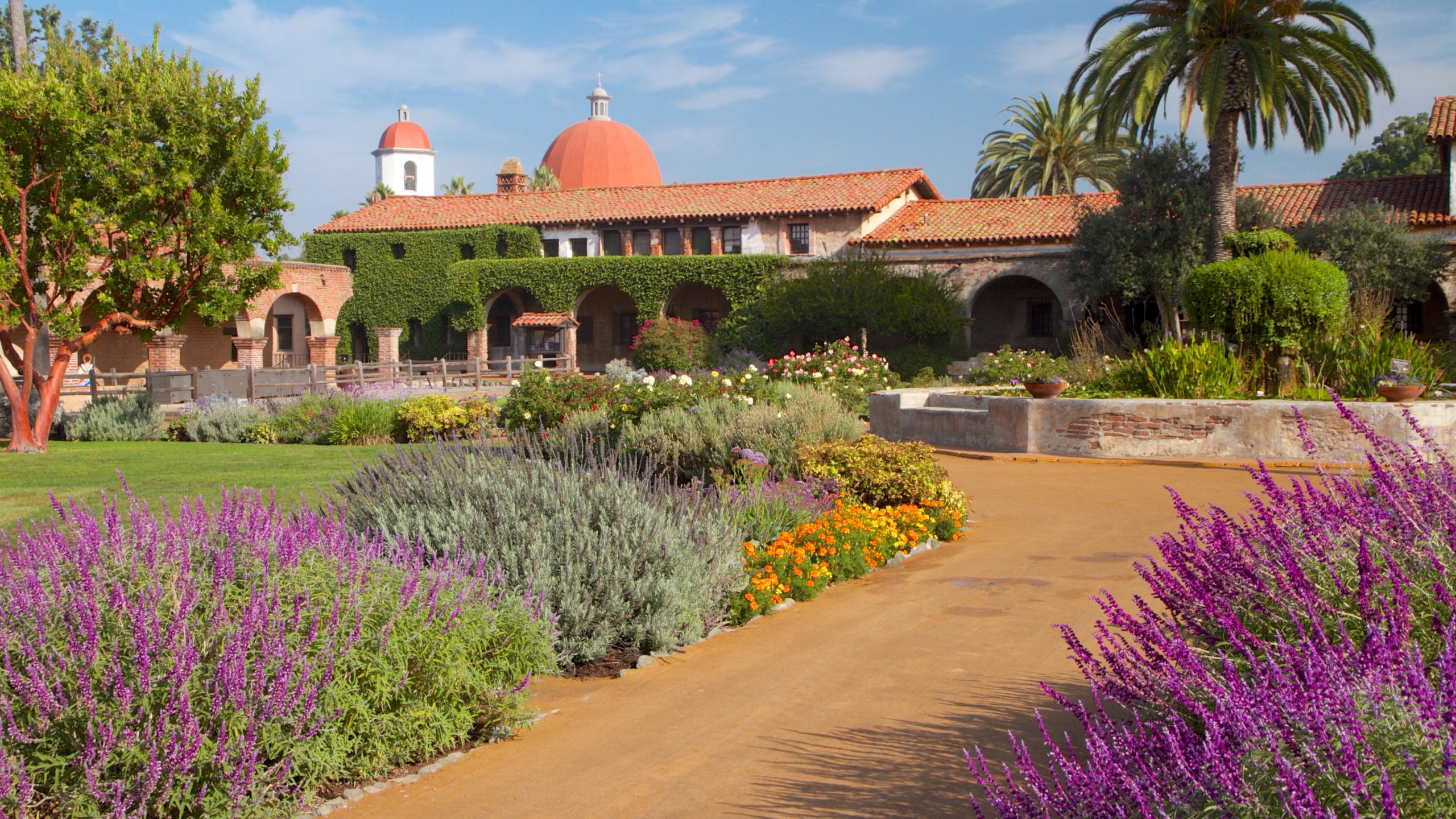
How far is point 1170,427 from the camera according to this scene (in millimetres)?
12133

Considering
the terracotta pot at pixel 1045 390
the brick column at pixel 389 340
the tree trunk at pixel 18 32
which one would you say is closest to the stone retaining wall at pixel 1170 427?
the terracotta pot at pixel 1045 390

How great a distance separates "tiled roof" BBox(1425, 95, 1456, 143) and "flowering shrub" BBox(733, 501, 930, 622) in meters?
24.5

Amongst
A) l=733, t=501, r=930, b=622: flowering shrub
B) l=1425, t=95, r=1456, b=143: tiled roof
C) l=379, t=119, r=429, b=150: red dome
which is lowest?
l=733, t=501, r=930, b=622: flowering shrub

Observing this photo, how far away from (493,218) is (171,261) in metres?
25.0

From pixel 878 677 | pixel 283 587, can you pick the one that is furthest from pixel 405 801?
pixel 878 677

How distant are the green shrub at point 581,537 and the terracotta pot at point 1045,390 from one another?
7.81 meters

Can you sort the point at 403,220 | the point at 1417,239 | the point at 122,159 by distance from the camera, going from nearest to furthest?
the point at 122,159, the point at 1417,239, the point at 403,220

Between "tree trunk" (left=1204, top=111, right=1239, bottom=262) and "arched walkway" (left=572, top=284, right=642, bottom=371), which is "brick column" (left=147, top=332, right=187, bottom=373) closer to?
"arched walkway" (left=572, top=284, right=642, bottom=371)

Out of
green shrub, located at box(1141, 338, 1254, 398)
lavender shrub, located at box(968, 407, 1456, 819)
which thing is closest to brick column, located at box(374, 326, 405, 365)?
green shrub, located at box(1141, 338, 1254, 398)

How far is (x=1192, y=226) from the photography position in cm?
2727

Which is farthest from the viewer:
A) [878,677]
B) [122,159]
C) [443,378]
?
[443,378]

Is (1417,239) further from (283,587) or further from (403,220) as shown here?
(403,220)

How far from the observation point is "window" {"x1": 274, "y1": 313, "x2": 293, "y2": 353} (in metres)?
42.5

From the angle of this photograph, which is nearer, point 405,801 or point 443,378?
point 405,801
